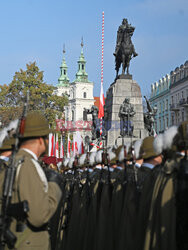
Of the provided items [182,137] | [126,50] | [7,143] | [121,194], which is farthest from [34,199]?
[126,50]

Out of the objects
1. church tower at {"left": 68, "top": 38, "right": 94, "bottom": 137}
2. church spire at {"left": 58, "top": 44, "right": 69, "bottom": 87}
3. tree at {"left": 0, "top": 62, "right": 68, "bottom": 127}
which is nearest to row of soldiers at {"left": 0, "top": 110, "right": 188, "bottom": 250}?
tree at {"left": 0, "top": 62, "right": 68, "bottom": 127}

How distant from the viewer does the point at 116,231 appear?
242 inches

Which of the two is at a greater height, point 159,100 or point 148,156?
point 159,100

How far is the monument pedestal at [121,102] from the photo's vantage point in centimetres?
2158

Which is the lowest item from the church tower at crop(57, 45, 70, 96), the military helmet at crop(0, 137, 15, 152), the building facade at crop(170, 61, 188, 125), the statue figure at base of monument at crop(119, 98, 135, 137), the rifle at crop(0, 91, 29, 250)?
the rifle at crop(0, 91, 29, 250)

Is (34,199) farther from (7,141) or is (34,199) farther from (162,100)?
(162,100)

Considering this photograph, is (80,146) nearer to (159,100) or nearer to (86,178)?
(86,178)

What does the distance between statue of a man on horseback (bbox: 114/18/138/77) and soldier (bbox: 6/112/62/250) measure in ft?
63.2

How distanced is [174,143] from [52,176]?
3.66ft

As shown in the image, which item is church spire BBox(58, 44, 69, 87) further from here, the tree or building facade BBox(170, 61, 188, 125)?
the tree

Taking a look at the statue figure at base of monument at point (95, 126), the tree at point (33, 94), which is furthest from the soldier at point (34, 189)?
the tree at point (33, 94)

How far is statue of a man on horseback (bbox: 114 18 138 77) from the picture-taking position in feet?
76.8

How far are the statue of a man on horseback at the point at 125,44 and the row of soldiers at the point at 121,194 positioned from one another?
53.8 ft

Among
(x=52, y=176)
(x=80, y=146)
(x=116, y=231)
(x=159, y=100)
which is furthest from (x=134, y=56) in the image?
(x=159, y=100)
